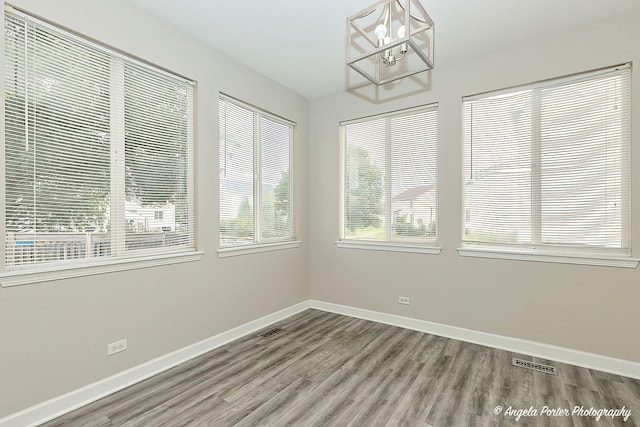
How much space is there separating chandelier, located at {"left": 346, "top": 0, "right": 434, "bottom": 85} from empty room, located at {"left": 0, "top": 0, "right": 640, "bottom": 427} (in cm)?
3

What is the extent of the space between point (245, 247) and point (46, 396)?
1.91 m

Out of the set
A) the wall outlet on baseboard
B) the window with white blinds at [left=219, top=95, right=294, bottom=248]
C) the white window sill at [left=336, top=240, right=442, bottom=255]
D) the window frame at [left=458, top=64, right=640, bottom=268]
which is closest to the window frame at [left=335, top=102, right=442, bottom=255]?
the white window sill at [left=336, top=240, right=442, bottom=255]

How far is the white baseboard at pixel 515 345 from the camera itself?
2632 millimetres

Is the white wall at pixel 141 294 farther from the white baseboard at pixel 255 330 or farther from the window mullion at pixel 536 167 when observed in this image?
the window mullion at pixel 536 167

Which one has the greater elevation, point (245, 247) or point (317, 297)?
point (245, 247)

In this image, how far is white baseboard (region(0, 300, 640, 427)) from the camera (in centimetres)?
205

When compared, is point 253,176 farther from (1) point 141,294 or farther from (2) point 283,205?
(1) point 141,294

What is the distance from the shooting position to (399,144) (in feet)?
12.5

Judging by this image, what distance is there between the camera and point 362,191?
13.5 ft

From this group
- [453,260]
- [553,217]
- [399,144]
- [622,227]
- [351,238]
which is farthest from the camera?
[351,238]

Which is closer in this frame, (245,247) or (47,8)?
(47,8)

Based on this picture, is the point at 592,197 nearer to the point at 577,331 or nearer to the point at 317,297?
the point at 577,331

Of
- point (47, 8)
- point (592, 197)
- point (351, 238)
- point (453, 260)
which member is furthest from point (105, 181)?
point (592, 197)

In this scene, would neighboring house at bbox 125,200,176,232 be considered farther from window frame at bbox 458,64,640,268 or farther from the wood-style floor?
window frame at bbox 458,64,640,268
